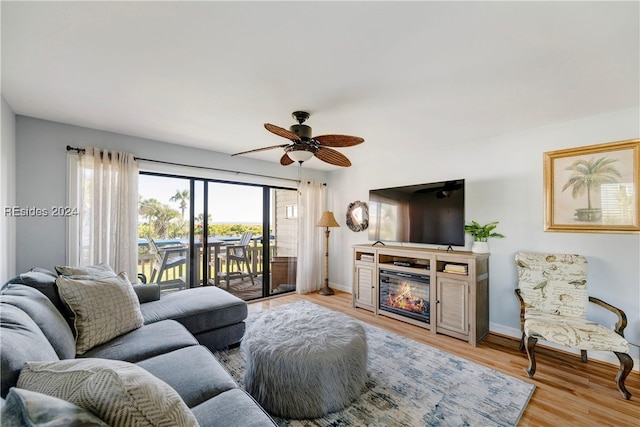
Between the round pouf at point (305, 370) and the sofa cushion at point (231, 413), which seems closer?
the sofa cushion at point (231, 413)

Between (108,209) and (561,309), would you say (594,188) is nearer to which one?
(561,309)

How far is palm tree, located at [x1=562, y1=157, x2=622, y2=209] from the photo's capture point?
2479mm

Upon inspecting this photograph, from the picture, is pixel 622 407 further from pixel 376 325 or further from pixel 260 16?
pixel 260 16

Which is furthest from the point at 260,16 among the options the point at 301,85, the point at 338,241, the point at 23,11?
the point at 338,241

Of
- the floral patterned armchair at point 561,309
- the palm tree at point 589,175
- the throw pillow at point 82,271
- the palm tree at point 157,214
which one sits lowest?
the floral patterned armchair at point 561,309

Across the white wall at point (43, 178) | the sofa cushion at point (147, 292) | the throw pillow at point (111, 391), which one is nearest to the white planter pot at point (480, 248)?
the throw pillow at point (111, 391)

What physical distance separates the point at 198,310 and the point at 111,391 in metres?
1.82

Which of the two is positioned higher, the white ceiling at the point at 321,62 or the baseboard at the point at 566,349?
the white ceiling at the point at 321,62

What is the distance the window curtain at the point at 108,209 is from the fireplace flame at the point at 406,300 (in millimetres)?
3262

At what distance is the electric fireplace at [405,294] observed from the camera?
3286 mm

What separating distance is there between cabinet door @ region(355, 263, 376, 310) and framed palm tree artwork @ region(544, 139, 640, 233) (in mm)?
2124

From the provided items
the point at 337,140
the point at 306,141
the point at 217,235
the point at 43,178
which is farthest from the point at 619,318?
the point at 43,178

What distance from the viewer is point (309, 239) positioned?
4.87 m

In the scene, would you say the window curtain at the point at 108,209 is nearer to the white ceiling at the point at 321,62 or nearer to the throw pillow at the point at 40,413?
the white ceiling at the point at 321,62
